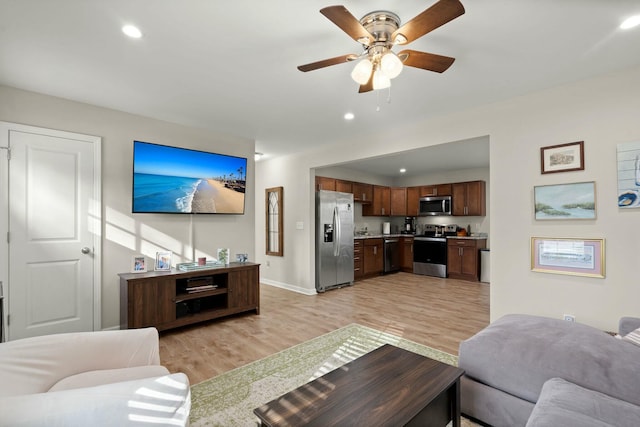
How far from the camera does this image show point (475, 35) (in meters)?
2.04

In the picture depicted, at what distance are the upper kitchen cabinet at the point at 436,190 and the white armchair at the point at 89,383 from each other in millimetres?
6661

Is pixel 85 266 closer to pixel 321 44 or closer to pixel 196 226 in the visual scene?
pixel 196 226

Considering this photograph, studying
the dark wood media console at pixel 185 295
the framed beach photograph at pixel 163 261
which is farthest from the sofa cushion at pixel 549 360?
the framed beach photograph at pixel 163 261

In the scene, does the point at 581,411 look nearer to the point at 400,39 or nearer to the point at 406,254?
the point at 400,39

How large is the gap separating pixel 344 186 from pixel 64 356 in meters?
5.35

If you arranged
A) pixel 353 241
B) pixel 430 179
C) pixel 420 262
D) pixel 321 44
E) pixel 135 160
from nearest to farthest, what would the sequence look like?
1. pixel 321 44
2. pixel 135 160
3. pixel 353 241
4. pixel 420 262
5. pixel 430 179

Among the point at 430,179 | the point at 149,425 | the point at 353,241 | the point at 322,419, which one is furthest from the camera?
the point at 430,179

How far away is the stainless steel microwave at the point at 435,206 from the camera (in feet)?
22.8

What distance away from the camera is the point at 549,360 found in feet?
5.45

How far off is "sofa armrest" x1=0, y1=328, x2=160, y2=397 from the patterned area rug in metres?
0.58

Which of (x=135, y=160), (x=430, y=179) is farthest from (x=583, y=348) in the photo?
(x=430, y=179)

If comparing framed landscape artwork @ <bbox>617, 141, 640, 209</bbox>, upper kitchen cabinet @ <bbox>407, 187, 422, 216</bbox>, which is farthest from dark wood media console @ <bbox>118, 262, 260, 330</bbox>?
upper kitchen cabinet @ <bbox>407, 187, 422, 216</bbox>

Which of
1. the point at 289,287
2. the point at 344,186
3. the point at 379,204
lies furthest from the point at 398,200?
the point at 289,287

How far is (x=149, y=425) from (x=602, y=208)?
11.4 ft
